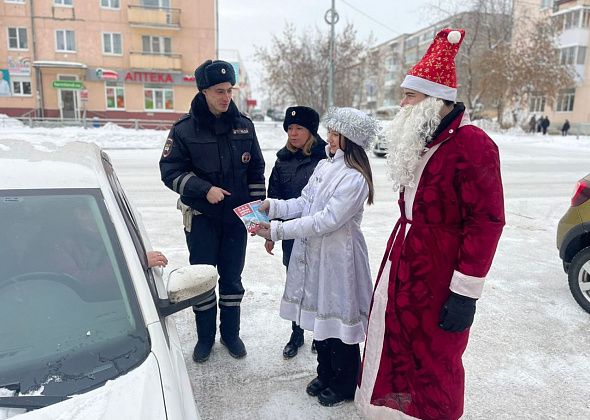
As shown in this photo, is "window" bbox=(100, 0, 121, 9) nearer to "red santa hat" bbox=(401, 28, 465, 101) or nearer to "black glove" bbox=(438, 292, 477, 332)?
"red santa hat" bbox=(401, 28, 465, 101)

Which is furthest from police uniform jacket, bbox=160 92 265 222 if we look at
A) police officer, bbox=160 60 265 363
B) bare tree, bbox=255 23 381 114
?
bare tree, bbox=255 23 381 114

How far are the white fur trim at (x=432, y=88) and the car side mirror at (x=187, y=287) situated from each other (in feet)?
4.06

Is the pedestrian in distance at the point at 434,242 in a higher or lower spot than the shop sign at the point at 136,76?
lower

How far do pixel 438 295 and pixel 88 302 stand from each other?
1489 mm

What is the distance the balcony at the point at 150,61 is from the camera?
32125 mm

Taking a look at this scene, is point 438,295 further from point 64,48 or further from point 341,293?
point 64,48

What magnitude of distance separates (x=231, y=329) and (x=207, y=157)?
4.15 feet

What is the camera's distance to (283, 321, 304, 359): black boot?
3.38 m

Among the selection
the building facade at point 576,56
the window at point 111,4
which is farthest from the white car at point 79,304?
the building facade at point 576,56

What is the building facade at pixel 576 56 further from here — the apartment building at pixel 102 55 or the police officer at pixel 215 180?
the police officer at pixel 215 180

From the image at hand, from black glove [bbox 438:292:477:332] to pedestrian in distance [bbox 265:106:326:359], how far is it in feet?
4.98

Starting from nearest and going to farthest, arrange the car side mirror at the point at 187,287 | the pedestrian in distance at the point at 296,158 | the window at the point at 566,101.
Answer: the car side mirror at the point at 187,287 → the pedestrian in distance at the point at 296,158 → the window at the point at 566,101

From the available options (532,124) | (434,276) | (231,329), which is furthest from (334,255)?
(532,124)

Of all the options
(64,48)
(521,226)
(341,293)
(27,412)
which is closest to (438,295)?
(341,293)
